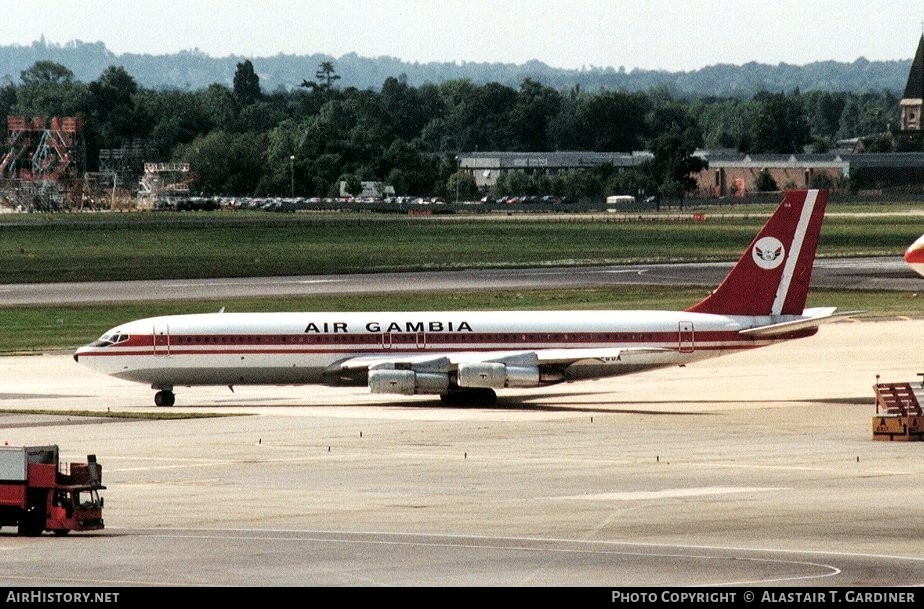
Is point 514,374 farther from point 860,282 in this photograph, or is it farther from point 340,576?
point 860,282

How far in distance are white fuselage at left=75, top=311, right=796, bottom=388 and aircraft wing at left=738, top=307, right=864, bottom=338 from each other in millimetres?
379

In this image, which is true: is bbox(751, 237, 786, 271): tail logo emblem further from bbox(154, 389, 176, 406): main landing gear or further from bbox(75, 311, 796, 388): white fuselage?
bbox(154, 389, 176, 406): main landing gear

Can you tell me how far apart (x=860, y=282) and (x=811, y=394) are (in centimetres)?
5774

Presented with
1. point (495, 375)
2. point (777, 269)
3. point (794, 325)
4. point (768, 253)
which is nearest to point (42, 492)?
point (495, 375)

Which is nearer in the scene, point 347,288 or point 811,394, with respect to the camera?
point 811,394

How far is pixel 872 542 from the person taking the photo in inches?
1444

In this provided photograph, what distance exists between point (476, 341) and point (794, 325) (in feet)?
38.2

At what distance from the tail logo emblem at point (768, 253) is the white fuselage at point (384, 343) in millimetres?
2236

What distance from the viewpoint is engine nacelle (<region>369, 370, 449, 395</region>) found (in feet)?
225

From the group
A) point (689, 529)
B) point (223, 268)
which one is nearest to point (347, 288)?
point (223, 268)

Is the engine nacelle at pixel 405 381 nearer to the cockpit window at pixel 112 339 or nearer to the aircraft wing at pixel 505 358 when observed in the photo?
the aircraft wing at pixel 505 358

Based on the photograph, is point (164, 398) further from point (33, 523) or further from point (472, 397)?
point (33, 523)

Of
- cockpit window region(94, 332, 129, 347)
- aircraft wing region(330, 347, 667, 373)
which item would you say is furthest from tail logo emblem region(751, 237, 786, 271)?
cockpit window region(94, 332, 129, 347)
